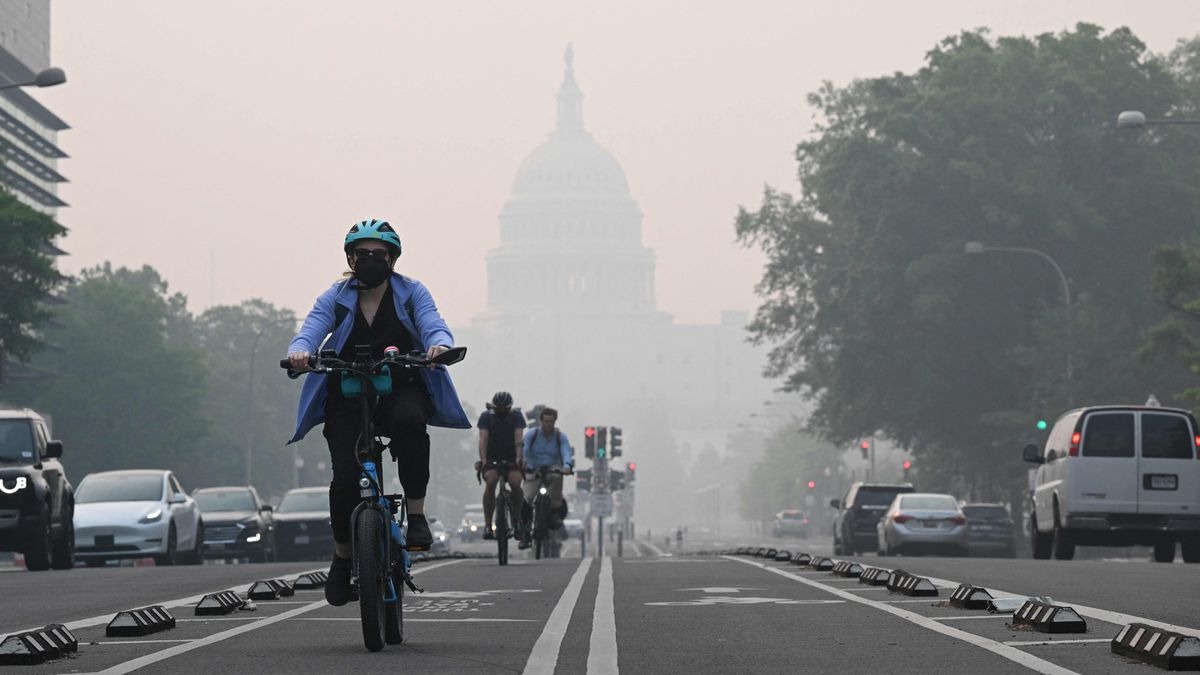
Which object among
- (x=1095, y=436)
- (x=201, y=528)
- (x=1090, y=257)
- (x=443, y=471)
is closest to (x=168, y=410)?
(x=1090, y=257)

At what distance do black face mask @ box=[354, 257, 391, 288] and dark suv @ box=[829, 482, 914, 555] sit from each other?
3492 centimetres

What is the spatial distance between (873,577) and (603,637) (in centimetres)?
588

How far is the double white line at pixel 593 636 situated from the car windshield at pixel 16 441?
1103cm

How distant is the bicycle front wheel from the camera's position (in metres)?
10.7

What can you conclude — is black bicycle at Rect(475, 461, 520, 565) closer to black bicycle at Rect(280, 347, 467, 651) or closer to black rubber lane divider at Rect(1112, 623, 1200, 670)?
black bicycle at Rect(280, 347, 467, 651)

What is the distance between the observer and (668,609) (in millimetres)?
14742

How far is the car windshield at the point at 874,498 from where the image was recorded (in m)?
47.1

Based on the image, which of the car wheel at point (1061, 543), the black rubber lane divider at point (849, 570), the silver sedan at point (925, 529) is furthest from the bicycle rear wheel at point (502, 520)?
the silver sedan at point (925, 529)

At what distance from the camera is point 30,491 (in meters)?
27.1

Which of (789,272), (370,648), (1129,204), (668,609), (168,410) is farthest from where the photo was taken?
(168,410)

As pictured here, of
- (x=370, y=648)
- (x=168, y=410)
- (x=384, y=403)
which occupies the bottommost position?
(x=370, y=648)

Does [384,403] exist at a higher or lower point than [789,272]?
lower

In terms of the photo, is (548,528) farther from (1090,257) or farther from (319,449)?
(319,449)

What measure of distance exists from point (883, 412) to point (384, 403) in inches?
2212
